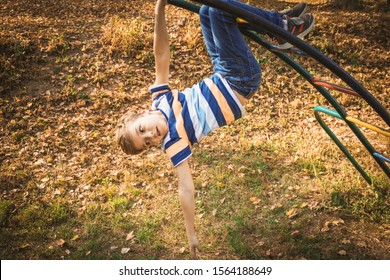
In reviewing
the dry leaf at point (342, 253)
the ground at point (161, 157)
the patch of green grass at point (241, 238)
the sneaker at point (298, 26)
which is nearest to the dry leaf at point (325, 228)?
the ground at point (161, 157)

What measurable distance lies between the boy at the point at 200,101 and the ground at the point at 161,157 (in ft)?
5.30

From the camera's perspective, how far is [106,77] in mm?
6531

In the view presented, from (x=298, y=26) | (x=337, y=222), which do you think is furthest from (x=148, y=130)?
(x=337, y=222)

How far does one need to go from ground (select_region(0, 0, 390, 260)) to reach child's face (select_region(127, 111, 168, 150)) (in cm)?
167

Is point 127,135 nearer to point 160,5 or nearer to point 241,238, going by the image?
point 160,5

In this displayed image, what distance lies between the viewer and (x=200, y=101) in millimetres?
2822

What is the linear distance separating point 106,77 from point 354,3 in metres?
5.50

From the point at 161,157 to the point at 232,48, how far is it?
9.52ft

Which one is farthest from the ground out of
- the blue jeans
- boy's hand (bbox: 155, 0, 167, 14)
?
boy's hand (bbox: 155, 0, 167, 14)

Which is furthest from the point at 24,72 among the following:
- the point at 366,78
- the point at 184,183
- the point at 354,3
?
the point at 354,3

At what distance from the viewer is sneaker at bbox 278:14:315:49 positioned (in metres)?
2.66

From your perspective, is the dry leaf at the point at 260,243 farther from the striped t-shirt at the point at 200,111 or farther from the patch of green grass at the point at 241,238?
the striped t-shirt at the point at 200,111

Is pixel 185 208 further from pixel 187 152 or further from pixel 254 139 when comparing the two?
pixel 254 139

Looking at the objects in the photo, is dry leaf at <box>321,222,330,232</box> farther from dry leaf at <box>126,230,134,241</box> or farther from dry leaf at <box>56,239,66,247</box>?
dry leaf at <box>56,239,66,247</box>
